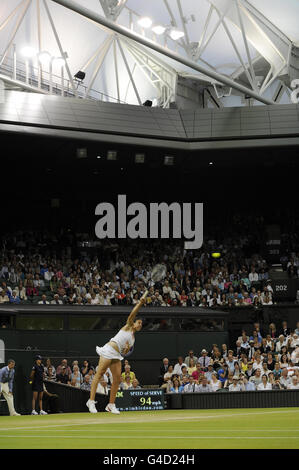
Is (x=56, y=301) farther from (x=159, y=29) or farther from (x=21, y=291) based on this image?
(x=159, y=29)

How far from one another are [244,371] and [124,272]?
1176 centimetres

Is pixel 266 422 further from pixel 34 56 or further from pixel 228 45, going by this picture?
pixel 228 45

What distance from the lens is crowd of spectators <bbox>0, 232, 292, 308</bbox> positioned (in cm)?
2827

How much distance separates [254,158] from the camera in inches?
1294

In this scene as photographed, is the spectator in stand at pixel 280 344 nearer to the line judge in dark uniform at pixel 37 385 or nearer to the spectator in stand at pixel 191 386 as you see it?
the spectator in stand at pixel 191 386

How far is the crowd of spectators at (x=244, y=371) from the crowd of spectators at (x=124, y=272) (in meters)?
4.88

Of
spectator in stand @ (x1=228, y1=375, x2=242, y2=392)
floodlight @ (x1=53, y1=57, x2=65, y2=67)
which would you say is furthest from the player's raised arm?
floodlight @ (x1=53, y1=57, x2=65, y2=67)

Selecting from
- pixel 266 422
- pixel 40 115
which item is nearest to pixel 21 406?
pixel 266 422

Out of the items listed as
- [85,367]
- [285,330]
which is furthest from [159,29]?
[85,367]

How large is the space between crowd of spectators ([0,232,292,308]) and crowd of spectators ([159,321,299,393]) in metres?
4.88

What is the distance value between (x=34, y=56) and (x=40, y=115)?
300 inches

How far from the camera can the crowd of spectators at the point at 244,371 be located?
18.7 metres

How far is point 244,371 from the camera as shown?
66.9 ft

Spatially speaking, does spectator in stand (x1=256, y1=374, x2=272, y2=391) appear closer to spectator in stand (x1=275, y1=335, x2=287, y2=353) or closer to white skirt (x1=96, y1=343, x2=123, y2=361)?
spectator in stand (x1=275, y1=335, x2=287, y2=353)
